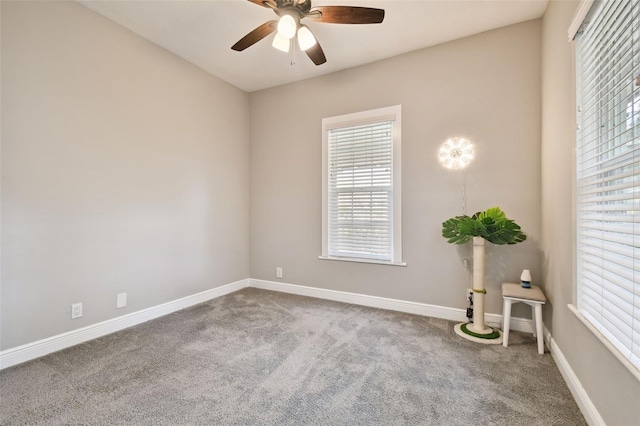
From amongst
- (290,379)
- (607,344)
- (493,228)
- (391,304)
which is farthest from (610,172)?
(391,304)

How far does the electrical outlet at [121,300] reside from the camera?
2.67 meters

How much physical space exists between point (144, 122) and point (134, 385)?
93.2 inches

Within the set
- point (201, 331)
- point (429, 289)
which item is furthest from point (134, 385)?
point (429, 289)

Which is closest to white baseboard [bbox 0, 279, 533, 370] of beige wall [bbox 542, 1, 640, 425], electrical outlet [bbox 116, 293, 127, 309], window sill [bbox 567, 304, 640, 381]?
electrical outlet [bbox 116, 293, 127, 309]

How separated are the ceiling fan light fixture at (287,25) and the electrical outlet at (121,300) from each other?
2725 mm

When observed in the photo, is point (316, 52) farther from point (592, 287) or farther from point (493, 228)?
point (592, 287)

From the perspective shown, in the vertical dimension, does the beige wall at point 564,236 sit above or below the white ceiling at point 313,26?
below

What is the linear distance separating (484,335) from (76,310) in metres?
3.50

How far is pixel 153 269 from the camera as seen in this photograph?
9.79ft

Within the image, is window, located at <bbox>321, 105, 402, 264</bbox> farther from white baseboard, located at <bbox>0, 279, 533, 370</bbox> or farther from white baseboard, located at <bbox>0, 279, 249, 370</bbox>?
white baseboard, located at <bbox>0, 279, 249, 370</bbox>

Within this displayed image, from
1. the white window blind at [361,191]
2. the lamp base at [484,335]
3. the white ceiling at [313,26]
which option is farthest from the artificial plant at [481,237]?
the white ceiling at [313,26]

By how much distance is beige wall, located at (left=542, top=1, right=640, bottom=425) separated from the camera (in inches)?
49.8

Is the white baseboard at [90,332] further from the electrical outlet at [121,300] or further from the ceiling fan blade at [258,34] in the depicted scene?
the ceiling fan blade at [258,34]

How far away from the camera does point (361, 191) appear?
3398mm
